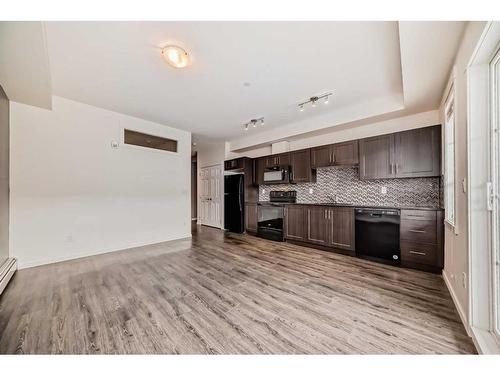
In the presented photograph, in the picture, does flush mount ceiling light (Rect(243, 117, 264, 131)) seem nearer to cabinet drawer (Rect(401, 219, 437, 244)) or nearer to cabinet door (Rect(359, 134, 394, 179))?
cabinet door (Rect(359, 134, 394, 179))

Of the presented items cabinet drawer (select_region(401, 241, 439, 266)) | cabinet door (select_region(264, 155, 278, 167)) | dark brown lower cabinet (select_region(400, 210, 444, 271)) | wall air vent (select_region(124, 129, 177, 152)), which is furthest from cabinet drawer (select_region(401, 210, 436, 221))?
wall air vent (select_region(124, 129, 177, 152))

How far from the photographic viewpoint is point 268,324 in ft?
5.49

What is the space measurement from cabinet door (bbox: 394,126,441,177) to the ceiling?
1.53 ft

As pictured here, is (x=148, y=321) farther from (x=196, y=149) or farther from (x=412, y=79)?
(x=196, y=149)

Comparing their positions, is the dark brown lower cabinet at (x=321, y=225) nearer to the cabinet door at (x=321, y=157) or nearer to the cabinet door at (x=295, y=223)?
the cabinet door at (x=295, y=223)

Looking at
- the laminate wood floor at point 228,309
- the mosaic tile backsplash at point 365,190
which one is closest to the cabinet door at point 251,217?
the mosaic tile backsplash at point 365,190

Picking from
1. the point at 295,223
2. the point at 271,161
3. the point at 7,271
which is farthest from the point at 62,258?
the point at 271,161

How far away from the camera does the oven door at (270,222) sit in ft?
15.2

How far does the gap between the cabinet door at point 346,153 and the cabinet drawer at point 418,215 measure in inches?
46.0

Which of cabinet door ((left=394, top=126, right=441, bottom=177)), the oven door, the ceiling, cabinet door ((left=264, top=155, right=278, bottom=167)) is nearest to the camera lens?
the ceiling

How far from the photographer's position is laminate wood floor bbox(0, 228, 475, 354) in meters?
1.45

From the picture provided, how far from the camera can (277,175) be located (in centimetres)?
483

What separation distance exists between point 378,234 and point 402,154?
1347 mm
